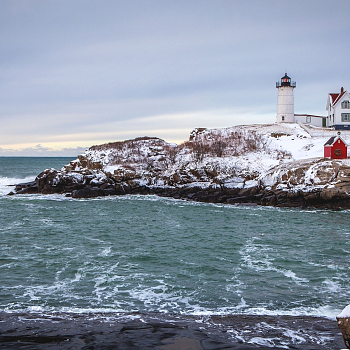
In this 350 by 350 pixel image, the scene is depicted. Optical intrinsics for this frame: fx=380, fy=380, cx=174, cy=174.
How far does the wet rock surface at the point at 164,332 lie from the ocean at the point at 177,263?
26.3 inches

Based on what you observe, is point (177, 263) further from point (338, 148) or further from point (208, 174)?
point (338, 148)

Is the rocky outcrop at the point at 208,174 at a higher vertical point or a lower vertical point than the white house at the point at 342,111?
lower

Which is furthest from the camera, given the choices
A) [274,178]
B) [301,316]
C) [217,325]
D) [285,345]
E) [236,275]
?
[274,178]

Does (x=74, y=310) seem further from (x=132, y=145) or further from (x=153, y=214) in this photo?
(x=132, y=145)

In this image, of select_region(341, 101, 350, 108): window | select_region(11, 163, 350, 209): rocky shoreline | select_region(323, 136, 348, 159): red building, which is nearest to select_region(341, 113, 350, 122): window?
select_region(341, 101, 350, 108): window

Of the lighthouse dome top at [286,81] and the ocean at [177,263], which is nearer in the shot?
the ocean at [177,263]

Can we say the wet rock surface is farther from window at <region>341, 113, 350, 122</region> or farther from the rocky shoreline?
window at <region>341, 113, 350, 122</region>

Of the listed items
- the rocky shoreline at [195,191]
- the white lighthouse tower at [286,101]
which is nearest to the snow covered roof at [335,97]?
the white lighthouse tower at [286,101]

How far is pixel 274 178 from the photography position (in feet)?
125

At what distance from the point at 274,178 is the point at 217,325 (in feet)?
95.0

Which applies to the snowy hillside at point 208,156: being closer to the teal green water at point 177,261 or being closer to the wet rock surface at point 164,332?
the teal green water at point 177,261

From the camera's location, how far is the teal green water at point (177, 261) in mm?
13266

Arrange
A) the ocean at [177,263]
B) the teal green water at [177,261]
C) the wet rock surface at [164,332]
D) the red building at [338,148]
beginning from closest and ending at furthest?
the wet rock surface at [164,332], the ocean at [177,263], the teal green water at [177,261], the red building at [338,148]

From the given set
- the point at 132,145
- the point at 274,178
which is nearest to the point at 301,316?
the point at 274,178
